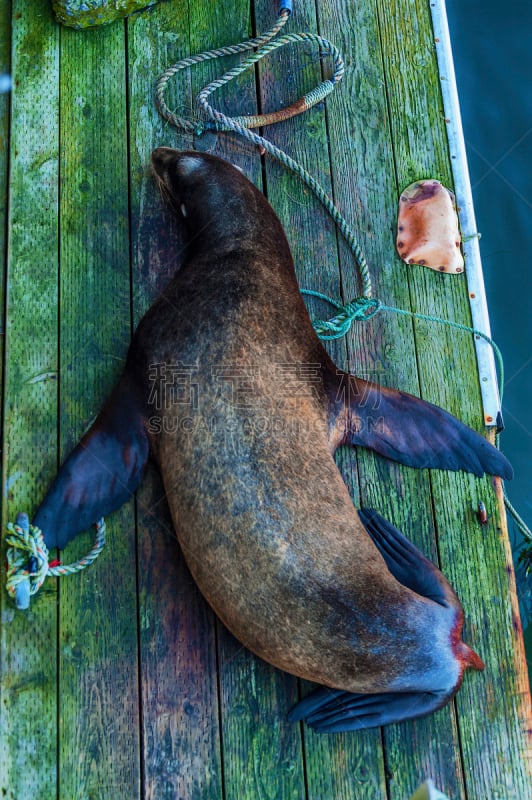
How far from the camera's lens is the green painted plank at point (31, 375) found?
311 centimetres

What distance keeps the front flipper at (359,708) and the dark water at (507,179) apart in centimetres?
143

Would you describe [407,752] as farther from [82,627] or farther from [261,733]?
[82,627]

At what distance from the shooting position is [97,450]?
3324 mm

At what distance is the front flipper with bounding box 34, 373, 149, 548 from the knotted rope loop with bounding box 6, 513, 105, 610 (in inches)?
2.0

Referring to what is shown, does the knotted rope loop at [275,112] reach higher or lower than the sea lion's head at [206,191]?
higher

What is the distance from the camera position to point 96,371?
3562 millimetres

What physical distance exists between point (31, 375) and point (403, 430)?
5.04 feet

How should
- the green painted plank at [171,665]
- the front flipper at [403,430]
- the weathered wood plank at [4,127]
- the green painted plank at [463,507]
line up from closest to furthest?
1. the green painted plank at [171,665]
2. the green painted plank at [463,507]
3. the front flipper at [403,430]
4. the weathered wood plank at [4,127]

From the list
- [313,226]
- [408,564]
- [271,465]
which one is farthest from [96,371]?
[408,564]

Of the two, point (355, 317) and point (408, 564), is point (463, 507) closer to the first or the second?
point (408, 564)

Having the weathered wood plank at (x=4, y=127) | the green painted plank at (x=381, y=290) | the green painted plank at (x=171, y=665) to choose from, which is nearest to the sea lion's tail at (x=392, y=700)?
the green painted plank at (x=381, y=290)

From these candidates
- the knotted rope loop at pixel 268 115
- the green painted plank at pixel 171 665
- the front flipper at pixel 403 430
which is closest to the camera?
the green painted plank at pixel 171 665

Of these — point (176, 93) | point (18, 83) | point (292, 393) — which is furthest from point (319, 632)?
point (18, 83)

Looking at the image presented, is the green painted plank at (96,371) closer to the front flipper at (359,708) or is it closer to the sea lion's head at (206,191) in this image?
the sea lion's head at (206,191)
